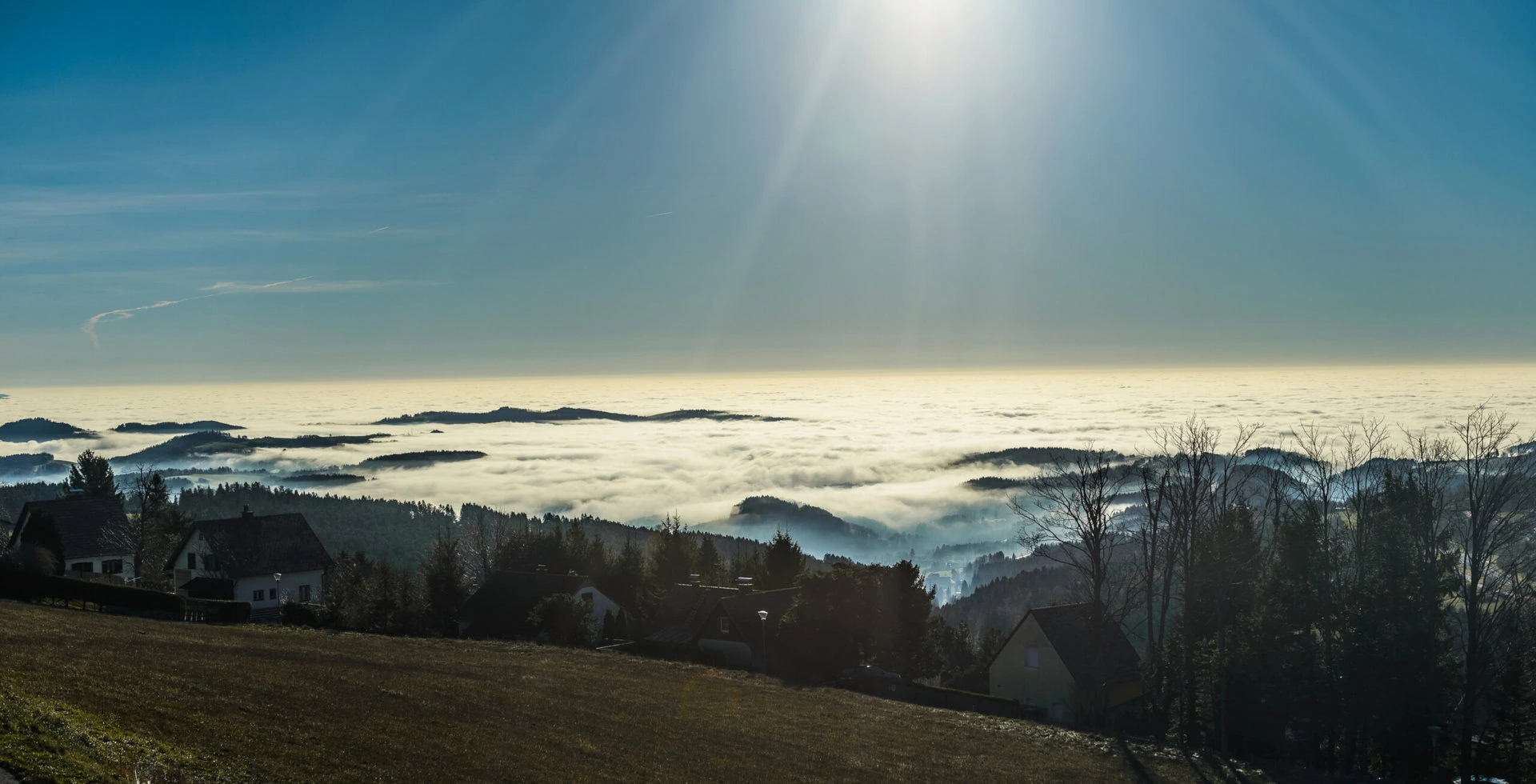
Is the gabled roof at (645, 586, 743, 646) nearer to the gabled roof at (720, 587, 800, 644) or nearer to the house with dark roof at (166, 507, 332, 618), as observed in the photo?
the gabled roof at (720, 587, 800, 644)

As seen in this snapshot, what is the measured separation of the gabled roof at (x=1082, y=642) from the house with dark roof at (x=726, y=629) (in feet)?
45.6

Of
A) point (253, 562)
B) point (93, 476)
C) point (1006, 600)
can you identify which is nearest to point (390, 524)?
point (93, 476)

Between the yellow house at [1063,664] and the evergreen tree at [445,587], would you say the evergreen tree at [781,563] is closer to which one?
the evergreen tree at [445,587]

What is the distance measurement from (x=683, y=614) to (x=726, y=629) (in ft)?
21.6

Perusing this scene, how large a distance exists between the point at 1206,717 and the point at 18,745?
40153mm

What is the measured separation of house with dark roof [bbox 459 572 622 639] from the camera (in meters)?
59.3

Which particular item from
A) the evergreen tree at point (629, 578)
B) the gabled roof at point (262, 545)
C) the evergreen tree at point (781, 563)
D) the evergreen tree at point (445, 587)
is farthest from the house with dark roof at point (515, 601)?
the evergreen tree at point (781, 563)

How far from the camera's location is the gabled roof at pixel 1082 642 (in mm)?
45250

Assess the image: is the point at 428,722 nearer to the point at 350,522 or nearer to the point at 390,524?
the point at 350,522

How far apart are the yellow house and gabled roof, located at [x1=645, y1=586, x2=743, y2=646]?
50.7 ft

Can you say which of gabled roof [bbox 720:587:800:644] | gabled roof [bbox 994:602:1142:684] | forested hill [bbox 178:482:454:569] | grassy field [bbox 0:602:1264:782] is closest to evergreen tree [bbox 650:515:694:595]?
gabled roof [bbox 720:587:800:644]

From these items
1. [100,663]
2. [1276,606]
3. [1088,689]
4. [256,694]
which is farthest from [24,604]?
[1276,606]

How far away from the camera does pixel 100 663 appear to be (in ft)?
76.5

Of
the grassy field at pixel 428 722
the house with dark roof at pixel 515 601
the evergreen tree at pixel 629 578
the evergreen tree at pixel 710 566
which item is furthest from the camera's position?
the evergreen tree at pixel 710 566
